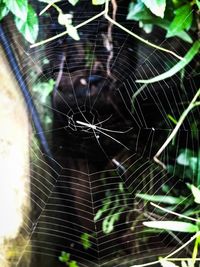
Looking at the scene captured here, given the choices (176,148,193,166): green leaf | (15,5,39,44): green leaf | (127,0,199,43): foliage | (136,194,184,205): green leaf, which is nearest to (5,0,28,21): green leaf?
(15,5,39,44): green leaf

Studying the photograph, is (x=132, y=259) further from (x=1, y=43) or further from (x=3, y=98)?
(x=1, y=43)

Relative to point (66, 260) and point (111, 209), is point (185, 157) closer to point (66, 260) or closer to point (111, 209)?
point (111, 209)

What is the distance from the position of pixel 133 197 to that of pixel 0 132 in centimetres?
57

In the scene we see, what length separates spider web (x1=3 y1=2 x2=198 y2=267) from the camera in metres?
1.23

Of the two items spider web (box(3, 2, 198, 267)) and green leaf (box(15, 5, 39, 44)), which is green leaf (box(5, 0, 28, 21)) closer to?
green leaf (box(15, 5, 39, 44))

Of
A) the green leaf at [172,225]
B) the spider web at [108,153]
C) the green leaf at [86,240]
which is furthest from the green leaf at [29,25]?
the green leaf at [86,240]

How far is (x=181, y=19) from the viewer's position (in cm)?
96

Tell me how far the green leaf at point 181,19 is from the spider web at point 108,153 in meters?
0.21

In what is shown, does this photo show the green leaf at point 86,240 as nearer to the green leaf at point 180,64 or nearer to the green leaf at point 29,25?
the green leaf at point 180,64

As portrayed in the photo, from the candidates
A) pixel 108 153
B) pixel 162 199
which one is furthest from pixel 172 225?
pixel 108 153

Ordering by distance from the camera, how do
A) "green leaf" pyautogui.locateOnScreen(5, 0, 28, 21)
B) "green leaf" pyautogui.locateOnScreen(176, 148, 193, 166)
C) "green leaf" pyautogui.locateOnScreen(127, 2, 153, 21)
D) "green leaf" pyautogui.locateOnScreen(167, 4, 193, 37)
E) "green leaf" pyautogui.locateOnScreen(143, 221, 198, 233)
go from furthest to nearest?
1. "green leaf" pyautogui.locateOnScreen(176, 148, 193, 166)
2. "green leaf" pyautogui.locateOnScreen(127, 2, 153, 21)
3. "green leaf" pyautogui.locateOnScreen(167, 4, 193, 37)
4. "green leaf" pyautogui.locateOnScreen(5, 0, 28, 21)
5. "green leaf" pyautogui.locateOnScreen(143, 221, 198, 233)

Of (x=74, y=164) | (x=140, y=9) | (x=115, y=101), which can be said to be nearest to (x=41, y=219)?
(x=74, y=164)

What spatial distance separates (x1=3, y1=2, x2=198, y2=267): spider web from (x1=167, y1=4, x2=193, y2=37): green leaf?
0.21 metres

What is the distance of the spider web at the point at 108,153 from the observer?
123 cm
